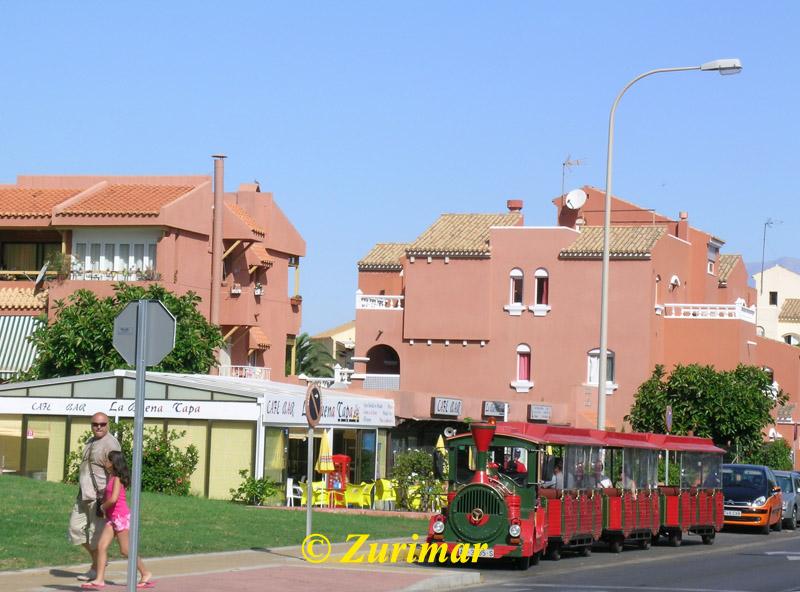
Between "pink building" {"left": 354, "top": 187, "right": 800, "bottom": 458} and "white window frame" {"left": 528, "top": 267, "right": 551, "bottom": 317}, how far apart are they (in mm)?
60

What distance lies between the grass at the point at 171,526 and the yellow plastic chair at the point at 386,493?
331 centimetres

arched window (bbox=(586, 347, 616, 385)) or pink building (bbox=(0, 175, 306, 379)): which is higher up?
pink building (bbox=(0, 175, 306, 379))

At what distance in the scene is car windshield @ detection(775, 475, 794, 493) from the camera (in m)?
40.5

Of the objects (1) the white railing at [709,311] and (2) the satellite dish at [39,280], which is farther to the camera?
(1) the white railing at [709,311]

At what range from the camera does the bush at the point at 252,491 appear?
111 feet

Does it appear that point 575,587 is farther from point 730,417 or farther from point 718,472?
point 730,417

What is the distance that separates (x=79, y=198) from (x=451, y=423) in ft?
52.0

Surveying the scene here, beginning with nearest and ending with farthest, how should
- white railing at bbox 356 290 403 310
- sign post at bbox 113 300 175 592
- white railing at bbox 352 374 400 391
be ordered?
sign post at bbox 113 300 175 592, white railing at bbox 352 374 400 391, white railing at bbox 356 290 403 310

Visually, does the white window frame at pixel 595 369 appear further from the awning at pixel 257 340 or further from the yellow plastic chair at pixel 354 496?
the yellow plastic chair at pixel 354 496

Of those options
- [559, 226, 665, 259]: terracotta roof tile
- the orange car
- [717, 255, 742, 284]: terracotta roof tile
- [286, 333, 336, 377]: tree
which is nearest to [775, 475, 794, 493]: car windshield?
the orange car

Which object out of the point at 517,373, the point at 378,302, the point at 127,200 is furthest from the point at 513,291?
the point at 127,200

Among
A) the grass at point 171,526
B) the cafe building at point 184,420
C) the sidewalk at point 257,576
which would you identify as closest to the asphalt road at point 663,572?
the sidewalk at point 257,576

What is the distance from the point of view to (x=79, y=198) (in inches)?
2083

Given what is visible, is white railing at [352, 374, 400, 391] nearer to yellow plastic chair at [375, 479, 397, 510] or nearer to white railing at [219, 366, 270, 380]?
white railing at [219, 366, 270, 380]
